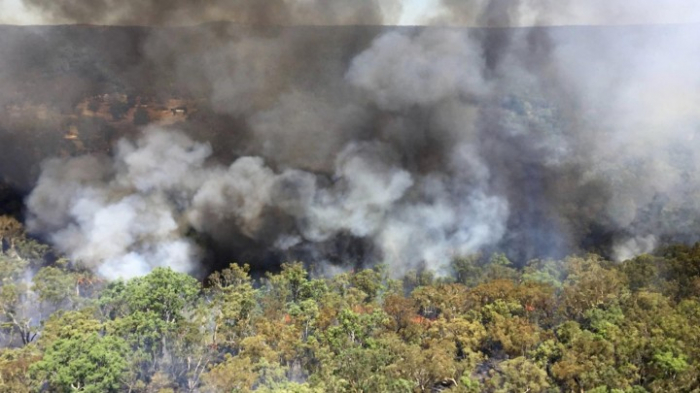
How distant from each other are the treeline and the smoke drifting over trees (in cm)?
641

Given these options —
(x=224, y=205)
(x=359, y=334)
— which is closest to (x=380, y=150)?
(x=224, y=205)

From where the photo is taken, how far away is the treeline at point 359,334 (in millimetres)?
16734

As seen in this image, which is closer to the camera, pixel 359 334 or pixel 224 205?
pixel 359 334

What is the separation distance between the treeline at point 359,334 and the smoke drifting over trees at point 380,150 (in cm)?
641

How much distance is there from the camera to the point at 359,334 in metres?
19.4

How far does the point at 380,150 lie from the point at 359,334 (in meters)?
20.3

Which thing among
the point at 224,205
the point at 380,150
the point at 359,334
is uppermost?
the point at 380,150

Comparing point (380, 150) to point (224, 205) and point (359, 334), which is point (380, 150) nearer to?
point (224, 205)

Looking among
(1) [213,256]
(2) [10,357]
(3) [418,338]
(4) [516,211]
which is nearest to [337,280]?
(3) [418,338]

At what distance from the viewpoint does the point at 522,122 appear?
4169 centimetres

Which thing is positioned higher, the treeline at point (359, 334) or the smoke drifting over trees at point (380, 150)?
the smoke drifting over trees at point (380, 150)

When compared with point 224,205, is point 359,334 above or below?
below

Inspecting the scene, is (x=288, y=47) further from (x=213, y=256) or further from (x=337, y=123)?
(x=213, y=256)

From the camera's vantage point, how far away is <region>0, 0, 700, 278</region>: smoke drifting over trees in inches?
1280
